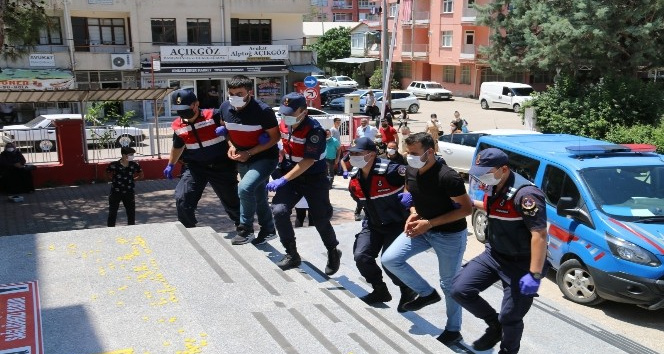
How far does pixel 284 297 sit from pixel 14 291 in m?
2.10

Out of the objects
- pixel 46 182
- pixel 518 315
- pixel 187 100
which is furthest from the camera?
pixel 46 182

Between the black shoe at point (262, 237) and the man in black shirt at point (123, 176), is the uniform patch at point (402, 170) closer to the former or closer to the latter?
the black shoe at point (262, 237)

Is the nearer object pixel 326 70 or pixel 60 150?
pixel 60 150

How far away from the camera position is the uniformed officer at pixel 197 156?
6.55 m

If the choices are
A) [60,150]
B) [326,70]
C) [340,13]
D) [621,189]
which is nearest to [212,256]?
[621,189]

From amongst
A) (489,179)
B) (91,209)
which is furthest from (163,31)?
(489,179)

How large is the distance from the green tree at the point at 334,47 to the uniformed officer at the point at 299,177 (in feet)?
166

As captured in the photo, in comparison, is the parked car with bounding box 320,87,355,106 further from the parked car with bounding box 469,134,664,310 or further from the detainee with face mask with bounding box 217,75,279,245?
the detainee with face mask with bounding box 217,75,279,245

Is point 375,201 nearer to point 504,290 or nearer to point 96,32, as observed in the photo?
point 504,290

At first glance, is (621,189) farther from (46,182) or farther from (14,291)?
(46,182)

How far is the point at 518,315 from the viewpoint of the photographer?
4551mm

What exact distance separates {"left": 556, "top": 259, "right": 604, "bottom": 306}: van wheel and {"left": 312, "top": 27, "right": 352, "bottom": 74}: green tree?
162 feet

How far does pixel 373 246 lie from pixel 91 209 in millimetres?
8548

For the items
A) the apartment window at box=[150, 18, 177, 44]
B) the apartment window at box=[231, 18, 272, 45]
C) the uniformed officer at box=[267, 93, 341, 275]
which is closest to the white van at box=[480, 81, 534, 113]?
the apartment window at box=[231, 18, 272, 45]
